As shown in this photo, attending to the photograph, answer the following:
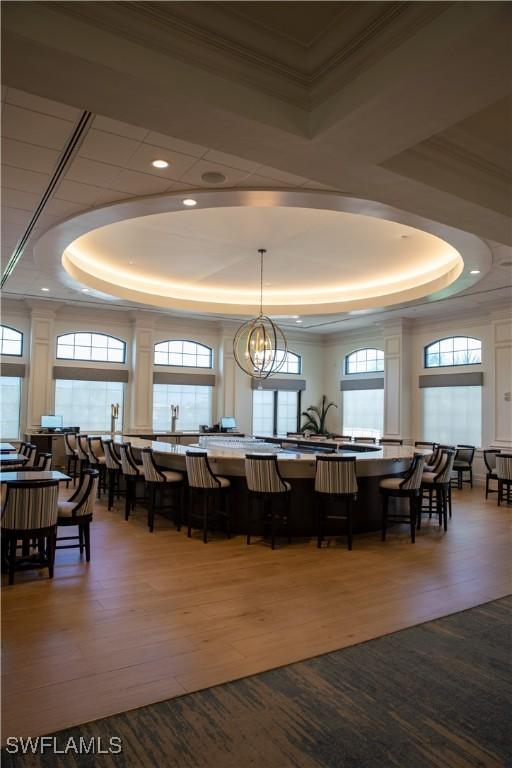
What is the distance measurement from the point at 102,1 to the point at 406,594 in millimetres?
4513

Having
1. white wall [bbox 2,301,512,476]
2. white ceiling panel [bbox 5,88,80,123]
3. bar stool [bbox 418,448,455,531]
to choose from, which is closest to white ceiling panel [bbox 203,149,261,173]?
white ceiling panel [bbox 5,88,80,123]

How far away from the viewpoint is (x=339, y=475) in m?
5.71

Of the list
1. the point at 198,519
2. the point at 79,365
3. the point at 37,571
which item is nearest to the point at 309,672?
the point at 37,571

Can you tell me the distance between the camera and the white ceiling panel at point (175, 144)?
4.15 m

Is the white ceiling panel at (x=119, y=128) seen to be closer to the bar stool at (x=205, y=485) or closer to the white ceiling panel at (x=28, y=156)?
the white ceiling panel at (x=28, y=156)

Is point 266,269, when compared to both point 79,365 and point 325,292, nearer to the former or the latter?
point 325,292

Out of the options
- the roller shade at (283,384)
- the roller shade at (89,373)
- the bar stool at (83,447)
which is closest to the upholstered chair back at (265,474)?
the bar stool at (83,447)

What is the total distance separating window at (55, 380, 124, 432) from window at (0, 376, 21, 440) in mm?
799

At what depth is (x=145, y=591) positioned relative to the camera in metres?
4.39

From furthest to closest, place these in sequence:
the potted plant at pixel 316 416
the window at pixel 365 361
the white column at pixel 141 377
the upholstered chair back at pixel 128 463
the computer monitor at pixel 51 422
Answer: the potted plant at pixel 316 416 < the window at pixel 365 361 < the white column at pixel 141 377 < the computer monitor at pixel 51 422 < the upholstered chair back at pixel 128 463

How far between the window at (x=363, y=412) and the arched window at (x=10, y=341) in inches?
315

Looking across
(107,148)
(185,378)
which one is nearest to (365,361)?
(185,378)

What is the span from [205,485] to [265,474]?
76 centimetres

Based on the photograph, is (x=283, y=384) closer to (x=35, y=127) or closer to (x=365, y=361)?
(x=365, y=361)
